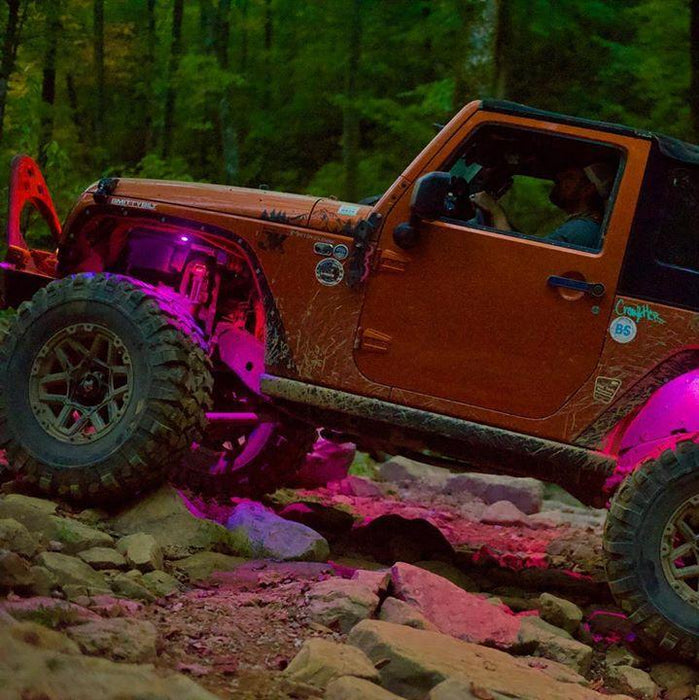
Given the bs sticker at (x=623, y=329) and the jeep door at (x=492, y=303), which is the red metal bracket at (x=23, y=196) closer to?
the jeep door at (x=492, y=303)

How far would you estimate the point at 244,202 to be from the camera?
5.47 meters

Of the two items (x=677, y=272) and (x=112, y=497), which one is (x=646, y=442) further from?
(x=112, y=497)

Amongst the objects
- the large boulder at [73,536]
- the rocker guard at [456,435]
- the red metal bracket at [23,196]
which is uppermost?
the red metal bracket at [23,196]

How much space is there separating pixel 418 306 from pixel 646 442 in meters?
1.33

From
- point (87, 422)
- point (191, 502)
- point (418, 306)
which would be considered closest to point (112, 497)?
point (87, 422)

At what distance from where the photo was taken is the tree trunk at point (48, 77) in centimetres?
1556

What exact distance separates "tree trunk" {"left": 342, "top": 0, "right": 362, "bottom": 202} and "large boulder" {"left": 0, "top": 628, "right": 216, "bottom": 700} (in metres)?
17.4

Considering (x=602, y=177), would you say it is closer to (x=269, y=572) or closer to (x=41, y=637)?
(x=269, y=572)

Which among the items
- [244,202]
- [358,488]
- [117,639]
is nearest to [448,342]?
[244,202]

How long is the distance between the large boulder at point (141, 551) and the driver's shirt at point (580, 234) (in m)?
2.42

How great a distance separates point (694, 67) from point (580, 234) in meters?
6.96

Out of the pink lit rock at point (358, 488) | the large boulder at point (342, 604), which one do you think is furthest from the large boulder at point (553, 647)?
the pink lit rock at point (358, 488)

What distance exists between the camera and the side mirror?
4992 millimetres

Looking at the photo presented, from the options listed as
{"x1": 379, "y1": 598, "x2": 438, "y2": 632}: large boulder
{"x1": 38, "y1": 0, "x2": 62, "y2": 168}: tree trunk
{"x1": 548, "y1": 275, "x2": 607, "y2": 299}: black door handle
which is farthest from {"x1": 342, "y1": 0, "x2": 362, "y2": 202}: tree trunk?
{"x1": 379, "y1": 598, "x2": 438, "y2": 632}: large boulder
